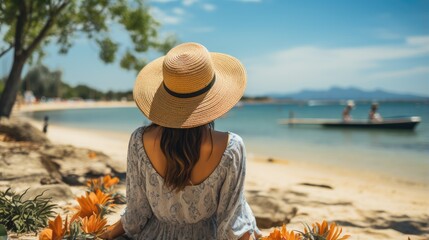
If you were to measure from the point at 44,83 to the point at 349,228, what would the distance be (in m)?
89.2

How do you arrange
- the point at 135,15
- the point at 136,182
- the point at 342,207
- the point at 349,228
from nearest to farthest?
the point at 136,182 < the point at 349,228 < the point at 342,207 < the point at 135,15

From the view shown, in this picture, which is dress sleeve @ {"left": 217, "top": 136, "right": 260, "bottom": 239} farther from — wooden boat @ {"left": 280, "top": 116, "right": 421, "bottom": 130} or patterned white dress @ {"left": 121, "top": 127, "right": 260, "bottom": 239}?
wooden boat @ {"left": 280, "top": 116, "right": 421, "bottom": 130}

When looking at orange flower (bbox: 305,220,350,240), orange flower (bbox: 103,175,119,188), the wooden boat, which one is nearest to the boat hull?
the wooden boat

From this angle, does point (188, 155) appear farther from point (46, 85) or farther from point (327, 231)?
point (46, 85)

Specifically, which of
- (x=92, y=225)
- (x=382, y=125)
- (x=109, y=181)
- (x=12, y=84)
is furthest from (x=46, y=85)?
(x=92, y=225)

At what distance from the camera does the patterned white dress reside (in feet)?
6.51

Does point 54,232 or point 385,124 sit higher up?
point 54,232

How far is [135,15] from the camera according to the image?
424 inches

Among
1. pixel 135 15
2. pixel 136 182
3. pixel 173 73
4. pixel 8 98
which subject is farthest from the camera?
pixel 135 15

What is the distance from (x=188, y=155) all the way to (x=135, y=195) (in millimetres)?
478

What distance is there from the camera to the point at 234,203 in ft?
6.64

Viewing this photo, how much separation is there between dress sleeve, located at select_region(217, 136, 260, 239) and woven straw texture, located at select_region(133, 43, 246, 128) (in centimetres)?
23

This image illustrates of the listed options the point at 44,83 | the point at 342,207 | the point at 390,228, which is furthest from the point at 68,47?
the point at 44,83

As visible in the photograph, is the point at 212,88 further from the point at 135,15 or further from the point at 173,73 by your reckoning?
the point at 135,15
